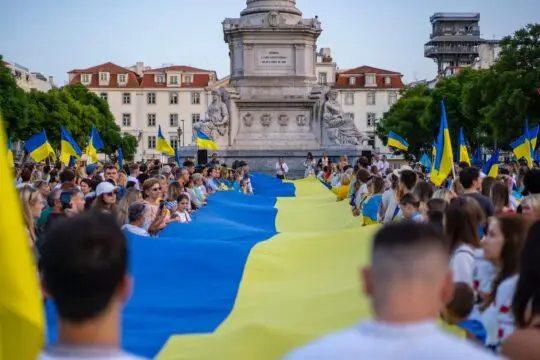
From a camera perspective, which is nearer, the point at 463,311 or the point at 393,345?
the point at 393,345

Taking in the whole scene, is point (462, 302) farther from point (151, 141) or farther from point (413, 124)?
point (151, 141)

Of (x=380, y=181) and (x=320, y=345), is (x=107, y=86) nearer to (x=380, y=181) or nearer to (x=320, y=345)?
(x=380, y=181)

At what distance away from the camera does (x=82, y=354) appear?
3.60 m

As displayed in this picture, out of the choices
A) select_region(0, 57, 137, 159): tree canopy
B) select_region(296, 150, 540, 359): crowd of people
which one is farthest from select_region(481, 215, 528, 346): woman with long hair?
select_region(0, 57, 137, 159): tree canopy

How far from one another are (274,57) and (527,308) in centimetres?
4468

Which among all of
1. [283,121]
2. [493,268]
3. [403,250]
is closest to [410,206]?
[493,268]

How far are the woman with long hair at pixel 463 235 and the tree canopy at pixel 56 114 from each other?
6575 cm

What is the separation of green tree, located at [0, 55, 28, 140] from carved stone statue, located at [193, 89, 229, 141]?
28.8m

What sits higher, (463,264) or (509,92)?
(509,92)

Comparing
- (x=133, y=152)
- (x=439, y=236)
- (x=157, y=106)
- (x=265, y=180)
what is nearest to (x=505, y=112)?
(x=265, y=180)

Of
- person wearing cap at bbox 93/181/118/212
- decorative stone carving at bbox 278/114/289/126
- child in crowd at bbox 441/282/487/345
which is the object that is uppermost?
decorative stone carving at bbox 278/114/289/126

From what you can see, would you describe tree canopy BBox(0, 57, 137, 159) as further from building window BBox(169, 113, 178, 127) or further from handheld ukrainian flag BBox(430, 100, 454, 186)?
handheld ukrainian flag BBox(430, 100, 454, 186)

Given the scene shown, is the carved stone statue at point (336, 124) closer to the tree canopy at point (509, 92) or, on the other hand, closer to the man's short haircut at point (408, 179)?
the tree canopy at point (509, 92)

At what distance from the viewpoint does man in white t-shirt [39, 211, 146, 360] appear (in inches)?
144
